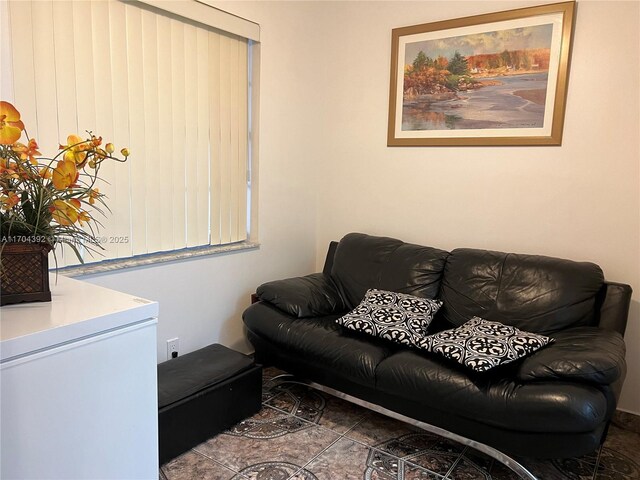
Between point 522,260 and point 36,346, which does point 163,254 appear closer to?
point 36,346

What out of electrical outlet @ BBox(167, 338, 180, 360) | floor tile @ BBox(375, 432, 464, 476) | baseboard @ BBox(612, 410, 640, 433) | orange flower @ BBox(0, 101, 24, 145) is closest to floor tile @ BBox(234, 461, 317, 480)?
floor tile @ BBox(375, 432, 464, 476)

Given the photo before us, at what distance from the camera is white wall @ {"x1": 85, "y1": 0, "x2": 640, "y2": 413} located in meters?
2.41

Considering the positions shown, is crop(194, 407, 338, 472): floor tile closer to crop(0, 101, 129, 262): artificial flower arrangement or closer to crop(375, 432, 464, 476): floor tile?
crop(375, 432, 464, 476): floor tile

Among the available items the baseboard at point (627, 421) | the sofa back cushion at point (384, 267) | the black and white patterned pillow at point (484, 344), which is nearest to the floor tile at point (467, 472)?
the black and white patterned pillow at point (484, 344)

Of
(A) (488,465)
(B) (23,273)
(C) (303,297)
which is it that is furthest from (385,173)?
(B) (23,273)

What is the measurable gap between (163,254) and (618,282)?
246cm

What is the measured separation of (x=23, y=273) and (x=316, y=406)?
1743 mm

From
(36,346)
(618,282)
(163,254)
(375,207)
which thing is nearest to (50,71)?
(163,254)

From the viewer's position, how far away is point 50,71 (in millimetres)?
1949

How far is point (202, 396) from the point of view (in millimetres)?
2082

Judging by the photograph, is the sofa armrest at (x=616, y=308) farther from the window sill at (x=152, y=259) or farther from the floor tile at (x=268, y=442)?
the window sill at (x=152, y=259)

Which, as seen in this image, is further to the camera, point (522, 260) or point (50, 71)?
point (522, 260)

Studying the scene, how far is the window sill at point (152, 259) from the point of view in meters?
2.11

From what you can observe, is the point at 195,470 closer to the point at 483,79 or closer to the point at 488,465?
the point at 488,465
